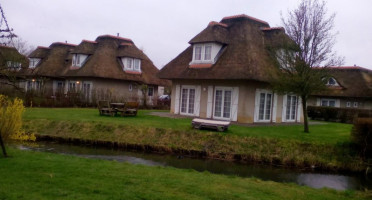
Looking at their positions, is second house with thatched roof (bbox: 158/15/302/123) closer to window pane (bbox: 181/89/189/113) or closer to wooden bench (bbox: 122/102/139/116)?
window pane (bbox: 181/89/189/113)

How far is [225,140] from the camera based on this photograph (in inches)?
602

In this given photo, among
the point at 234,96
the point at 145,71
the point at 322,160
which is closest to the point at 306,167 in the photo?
the point at 322,160

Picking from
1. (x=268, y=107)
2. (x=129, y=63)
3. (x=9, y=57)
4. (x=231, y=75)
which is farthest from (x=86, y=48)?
(x=9, y=57)

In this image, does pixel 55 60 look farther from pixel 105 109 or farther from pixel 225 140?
pixel 225 140

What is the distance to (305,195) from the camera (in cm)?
777

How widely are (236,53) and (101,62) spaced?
15627 mm

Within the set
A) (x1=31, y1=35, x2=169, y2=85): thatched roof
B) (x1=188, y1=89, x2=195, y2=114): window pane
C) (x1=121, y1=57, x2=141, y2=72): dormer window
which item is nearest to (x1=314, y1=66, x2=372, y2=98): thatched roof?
(x1=188, y1=89, x2=195, y2=114): window pane

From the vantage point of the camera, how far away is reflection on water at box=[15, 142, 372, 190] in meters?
11.6

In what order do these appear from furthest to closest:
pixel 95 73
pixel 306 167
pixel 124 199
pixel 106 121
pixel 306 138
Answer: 1. pixel 95 73
2. pixel 106 121
3. pixel 306 138
4. pixel 306 167
5. pixel 124 199

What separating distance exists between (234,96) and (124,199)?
50.2 feet

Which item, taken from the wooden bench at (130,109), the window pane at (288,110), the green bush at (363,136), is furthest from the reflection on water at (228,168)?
the window pane at (288,110)

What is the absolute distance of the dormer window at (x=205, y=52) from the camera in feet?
72.8

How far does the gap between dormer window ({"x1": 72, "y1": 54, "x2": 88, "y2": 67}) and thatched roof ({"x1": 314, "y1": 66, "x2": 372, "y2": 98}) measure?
79.1 feet

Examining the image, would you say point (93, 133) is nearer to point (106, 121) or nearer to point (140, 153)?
point (106, 121)
